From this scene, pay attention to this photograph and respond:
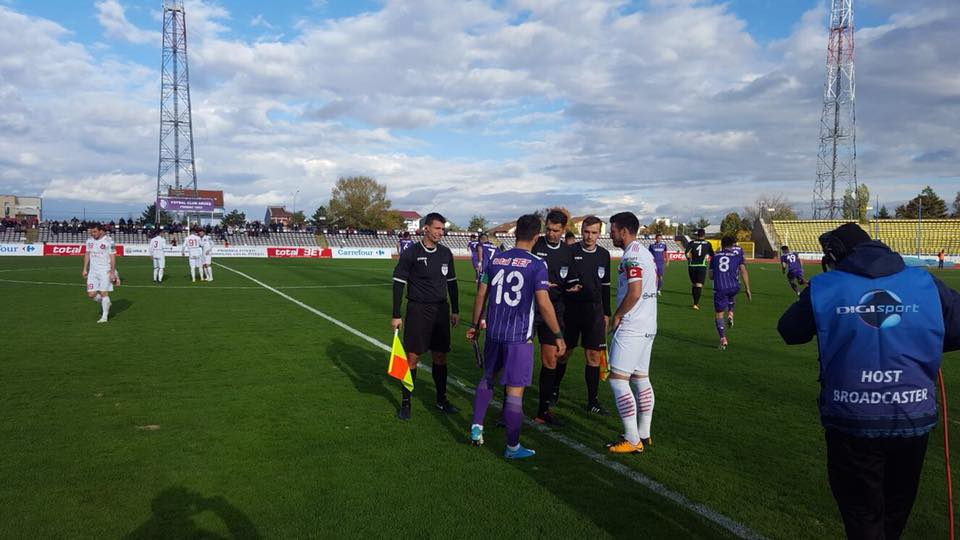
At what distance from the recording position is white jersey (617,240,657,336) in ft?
18.0

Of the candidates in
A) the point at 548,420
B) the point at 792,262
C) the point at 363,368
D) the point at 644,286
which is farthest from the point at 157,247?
the point at 792,262

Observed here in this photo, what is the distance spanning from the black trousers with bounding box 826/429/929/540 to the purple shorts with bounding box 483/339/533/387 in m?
2.70

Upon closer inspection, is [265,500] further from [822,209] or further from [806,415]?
[822,209]

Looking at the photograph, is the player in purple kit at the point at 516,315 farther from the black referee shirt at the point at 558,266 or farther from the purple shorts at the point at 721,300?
the purple shorts at the point at 721,300

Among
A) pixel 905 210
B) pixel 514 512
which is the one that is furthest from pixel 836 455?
pixel 905 210

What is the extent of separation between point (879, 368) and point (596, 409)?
4.23 meters

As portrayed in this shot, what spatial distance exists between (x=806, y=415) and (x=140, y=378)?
840 centimetres

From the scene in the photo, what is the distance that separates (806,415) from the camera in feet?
22.3

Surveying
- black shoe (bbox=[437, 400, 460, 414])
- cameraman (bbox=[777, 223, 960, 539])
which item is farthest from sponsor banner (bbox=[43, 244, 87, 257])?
cameraman (bbox=[777, 223, 960, 539])

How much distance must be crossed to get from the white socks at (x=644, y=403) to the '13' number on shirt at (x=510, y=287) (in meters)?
1.41

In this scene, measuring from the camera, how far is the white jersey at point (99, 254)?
13102mm

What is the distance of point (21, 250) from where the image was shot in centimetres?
4162

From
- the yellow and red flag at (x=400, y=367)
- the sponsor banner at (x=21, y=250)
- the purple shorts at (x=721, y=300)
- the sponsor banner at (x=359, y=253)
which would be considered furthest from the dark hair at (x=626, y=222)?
the sponsor banner at (x=21, y=250)

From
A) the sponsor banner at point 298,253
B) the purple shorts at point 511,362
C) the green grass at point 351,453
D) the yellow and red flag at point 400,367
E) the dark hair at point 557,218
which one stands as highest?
the dark hair at point 557,218
